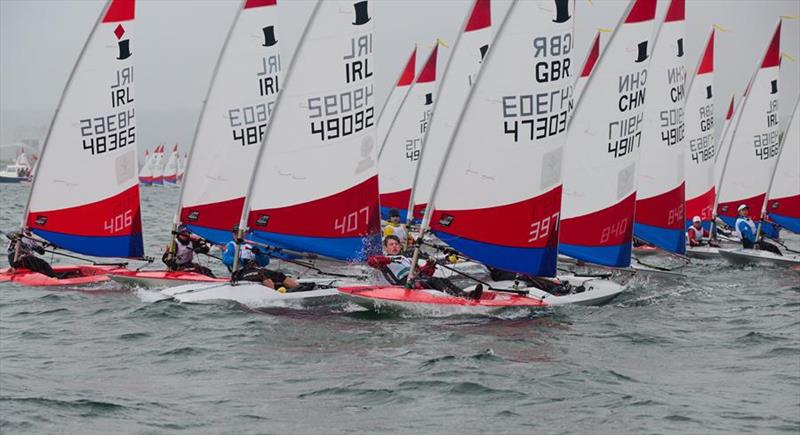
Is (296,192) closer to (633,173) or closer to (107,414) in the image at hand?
(633,173)

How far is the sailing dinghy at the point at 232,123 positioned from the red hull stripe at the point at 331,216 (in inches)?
135

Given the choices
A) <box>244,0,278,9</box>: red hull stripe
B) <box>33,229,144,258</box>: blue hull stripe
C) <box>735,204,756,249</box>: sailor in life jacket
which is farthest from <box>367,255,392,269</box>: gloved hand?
<box>735,204,756,249</box>: sailor in life jacket

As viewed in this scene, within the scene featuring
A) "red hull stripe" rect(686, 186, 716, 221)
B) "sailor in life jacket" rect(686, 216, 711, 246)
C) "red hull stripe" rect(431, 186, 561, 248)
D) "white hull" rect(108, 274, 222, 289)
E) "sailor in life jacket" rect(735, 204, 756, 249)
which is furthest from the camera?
"red hull stripe" rect(686, 186, 716, 221)

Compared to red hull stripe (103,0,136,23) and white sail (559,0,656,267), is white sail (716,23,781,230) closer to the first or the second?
white sail (559,0,656,267)

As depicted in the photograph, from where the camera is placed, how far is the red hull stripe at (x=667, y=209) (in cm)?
2634

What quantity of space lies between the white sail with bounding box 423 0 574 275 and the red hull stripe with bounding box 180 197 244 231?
20.6 feet

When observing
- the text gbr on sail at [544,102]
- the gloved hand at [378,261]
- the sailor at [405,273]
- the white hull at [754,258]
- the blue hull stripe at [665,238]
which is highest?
the text gbr on sail at [544,102]

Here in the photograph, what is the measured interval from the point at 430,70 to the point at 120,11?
14.7 m

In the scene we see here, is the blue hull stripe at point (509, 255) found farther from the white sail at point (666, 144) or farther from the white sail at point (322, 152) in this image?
the white sail at point (666, 144)

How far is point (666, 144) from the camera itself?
26828mm

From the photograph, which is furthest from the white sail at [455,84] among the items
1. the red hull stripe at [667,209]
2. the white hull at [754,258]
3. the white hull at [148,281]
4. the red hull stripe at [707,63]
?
the red hull stripe at [707,63]

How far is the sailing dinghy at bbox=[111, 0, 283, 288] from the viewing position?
2366 cm

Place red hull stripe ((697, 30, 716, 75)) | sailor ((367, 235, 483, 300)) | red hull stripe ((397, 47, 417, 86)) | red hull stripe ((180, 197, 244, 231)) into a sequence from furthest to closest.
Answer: red hull stripe ((397, 47, 417, 86)), red hull stripe ((697, 30, 716, 75)), red hull stripe ((180, 197, 244, 231)), sailor ((367, 235, 483, 300))

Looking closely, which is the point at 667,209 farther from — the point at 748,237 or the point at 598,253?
the point at 748,237
